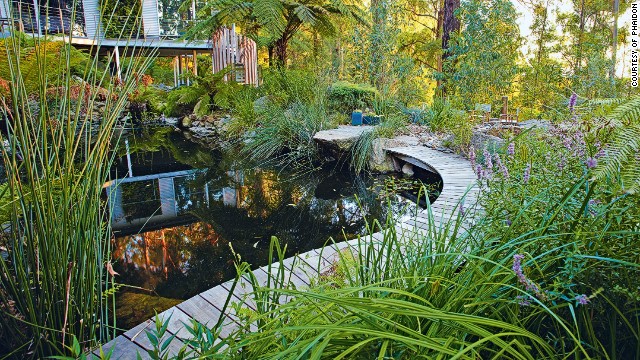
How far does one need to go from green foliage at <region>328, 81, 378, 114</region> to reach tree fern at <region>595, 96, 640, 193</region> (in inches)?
249

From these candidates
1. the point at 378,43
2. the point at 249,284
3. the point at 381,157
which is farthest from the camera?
the point at 378,43

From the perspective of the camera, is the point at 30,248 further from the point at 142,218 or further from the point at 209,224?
the point at 142,218

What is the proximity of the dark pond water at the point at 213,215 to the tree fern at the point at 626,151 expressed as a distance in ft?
3.36

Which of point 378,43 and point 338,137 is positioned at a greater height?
point 378,43

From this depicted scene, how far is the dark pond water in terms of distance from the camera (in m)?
2.62

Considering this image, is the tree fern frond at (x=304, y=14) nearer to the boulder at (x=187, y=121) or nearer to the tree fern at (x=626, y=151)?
the boulder at (x=187, y=121)

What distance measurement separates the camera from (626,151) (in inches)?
26.2

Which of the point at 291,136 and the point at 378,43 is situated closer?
the point at 291,136

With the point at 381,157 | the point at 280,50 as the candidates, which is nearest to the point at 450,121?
the point at 381,157

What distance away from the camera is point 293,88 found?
733cm

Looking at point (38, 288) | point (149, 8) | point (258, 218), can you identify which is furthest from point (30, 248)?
point (149, 8)

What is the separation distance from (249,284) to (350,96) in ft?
17.9

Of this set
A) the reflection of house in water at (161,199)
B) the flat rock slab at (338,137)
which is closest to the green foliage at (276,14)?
the flat rock slab at (338,137)

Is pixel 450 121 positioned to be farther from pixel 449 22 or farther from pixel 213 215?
pixel 213 215
